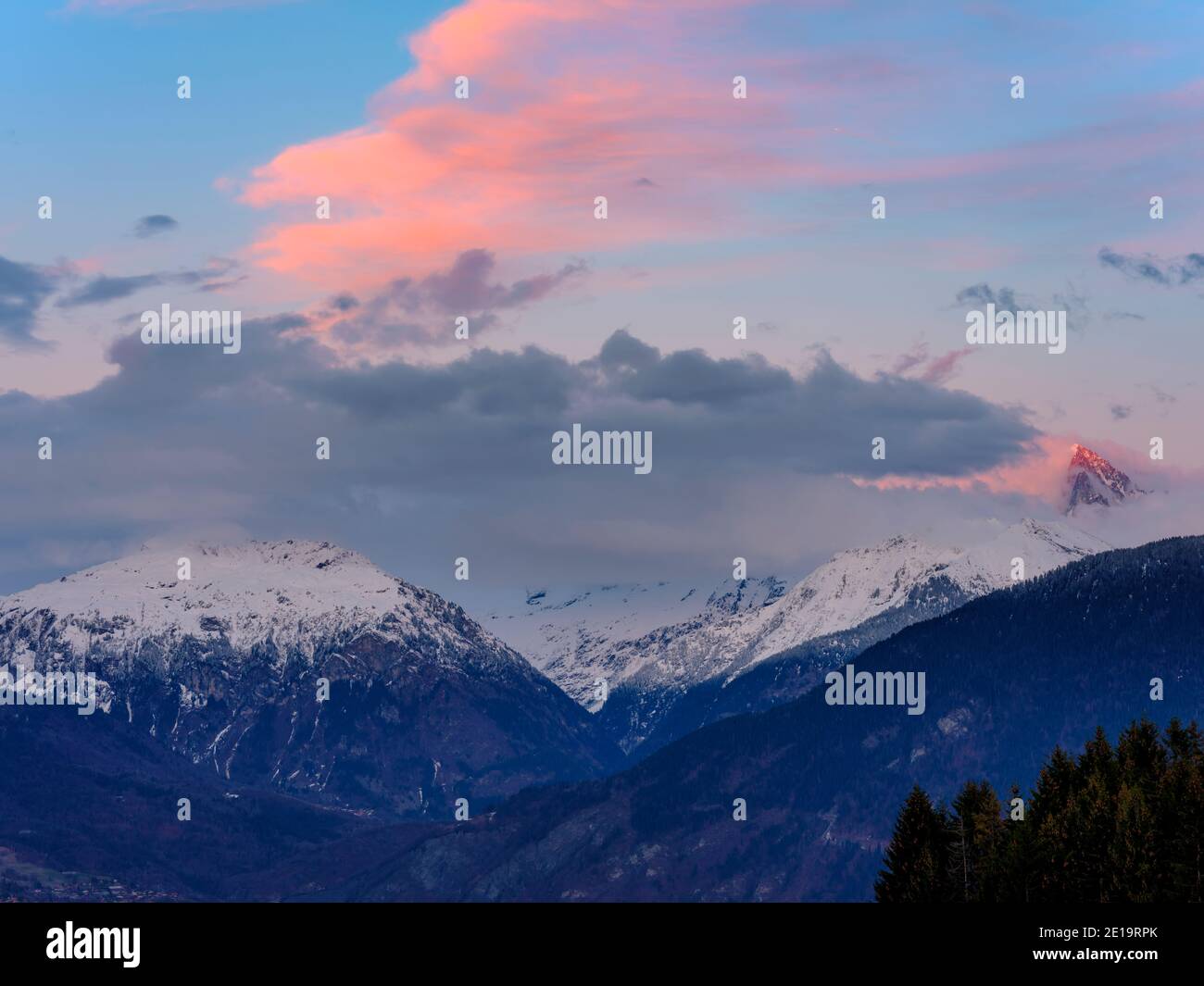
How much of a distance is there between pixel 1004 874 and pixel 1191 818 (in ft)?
69.2

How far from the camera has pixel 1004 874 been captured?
182250mm
